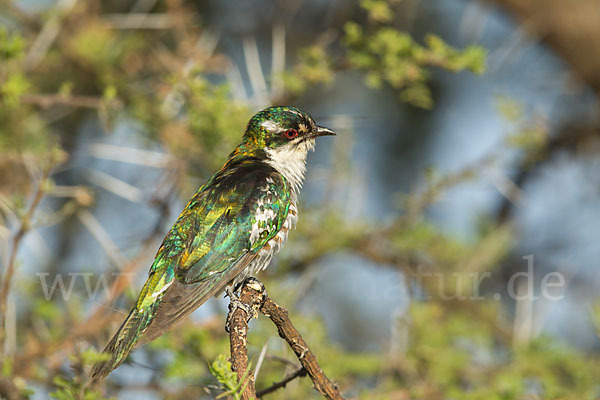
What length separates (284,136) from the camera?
473cm

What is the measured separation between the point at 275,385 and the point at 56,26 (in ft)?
12.3

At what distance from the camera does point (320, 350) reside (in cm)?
521

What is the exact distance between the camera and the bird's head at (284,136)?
4703 mm

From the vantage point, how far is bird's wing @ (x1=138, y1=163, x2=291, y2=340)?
3795mm

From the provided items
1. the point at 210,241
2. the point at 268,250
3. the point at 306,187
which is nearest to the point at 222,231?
the point at 210,241

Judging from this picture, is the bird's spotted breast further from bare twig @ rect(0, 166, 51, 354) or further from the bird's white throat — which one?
bare twig @ rect(0, 166, 51, 354)

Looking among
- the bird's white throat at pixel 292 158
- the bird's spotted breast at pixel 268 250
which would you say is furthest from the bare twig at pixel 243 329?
the bird's white throat at pixel 292 158

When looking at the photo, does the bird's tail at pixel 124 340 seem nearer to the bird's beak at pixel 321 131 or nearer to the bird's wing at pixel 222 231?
the bird's wing at pixel 222 231

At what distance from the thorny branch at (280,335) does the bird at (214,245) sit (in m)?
0.24

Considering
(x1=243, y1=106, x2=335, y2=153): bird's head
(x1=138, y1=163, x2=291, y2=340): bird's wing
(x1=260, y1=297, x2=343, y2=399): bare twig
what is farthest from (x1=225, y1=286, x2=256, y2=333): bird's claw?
(x1=243, y1=106, x2=335, y2=153): bird's head

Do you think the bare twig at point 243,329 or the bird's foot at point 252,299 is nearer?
the bare twig at point 243,329

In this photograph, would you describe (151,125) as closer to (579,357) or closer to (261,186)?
(261,186)

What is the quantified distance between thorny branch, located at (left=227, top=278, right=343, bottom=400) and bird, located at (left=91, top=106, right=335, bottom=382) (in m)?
0.24

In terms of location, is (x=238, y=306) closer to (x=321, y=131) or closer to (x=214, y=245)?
(x=214, y=245)
